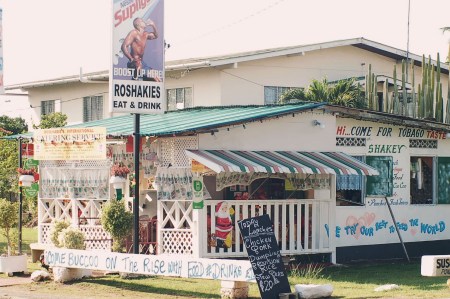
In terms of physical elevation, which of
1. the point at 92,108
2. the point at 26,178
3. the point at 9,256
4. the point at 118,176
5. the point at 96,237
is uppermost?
the point at 92,108

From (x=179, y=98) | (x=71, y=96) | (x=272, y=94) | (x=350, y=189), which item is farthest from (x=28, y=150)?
(x=71, y=96)

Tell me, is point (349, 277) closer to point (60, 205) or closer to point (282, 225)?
point (282, 225)

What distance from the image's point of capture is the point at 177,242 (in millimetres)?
18625

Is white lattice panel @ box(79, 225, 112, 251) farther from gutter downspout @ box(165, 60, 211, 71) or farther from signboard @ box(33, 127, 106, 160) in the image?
gutter downspout @ box(165, 60, 211, 71)

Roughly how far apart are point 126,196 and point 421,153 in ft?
23.9

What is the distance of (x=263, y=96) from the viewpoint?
100 ft

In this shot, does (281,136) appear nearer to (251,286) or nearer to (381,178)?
(381,178)

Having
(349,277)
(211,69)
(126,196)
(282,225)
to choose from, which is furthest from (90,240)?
(211,69)

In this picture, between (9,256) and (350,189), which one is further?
(350,189)

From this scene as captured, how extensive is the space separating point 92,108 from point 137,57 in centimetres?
1727

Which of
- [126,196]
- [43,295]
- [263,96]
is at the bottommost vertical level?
[43,295]

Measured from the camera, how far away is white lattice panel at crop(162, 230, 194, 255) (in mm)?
18422

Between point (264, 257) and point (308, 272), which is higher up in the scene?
point (264, 257)

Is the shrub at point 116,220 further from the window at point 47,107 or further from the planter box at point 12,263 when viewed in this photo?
the window at point 47,107
